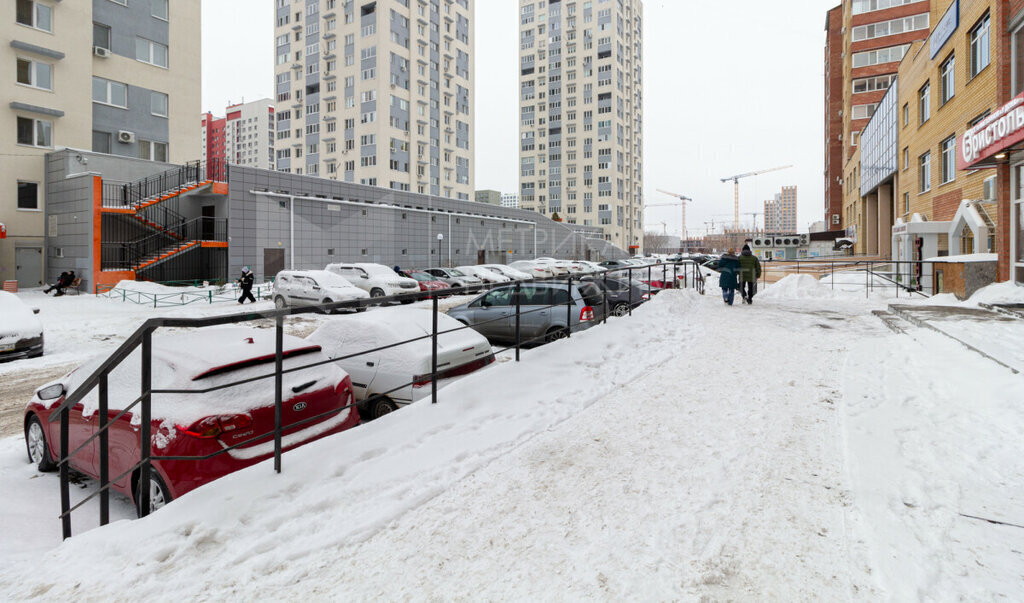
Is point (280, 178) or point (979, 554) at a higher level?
point (280, 178)

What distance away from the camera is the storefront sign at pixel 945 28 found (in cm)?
2041

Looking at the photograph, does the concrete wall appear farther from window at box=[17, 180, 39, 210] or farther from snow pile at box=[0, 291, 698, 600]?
snow pile at box=[0, 291, 698, 600]

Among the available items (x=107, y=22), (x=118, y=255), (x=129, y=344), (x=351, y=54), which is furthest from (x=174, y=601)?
(x=351, y=54)

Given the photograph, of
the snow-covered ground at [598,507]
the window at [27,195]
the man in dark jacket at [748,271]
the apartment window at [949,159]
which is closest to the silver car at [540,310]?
the snow-covered ground at [598,507]

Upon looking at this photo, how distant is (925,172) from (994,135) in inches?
Result: 621

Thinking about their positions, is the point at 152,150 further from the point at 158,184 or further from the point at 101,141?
the point at 158,184

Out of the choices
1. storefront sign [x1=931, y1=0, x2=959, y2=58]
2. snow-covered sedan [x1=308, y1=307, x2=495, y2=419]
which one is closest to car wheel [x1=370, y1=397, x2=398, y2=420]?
snow-covered sedan [x1=308, y1=307, x2=495, y2=419]

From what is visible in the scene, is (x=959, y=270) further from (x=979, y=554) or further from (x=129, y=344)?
(x=129, y=344)

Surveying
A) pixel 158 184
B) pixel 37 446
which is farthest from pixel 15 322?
pixel 158 184

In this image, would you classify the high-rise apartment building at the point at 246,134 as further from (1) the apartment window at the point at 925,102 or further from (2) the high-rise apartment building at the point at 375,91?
(1) the apartment window at the point at 925,102

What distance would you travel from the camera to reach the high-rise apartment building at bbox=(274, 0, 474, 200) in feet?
213

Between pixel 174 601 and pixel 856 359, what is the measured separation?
9271mm

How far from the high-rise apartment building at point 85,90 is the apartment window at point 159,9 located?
0.19 feet

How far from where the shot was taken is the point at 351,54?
2621 inches
